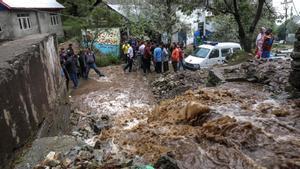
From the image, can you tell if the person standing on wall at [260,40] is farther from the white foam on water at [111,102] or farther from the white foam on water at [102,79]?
the white foam on water at [102,79]

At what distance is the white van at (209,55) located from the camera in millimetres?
15451

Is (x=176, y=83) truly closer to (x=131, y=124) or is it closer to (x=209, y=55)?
(x=209, y=55)

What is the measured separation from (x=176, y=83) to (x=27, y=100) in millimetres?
7027

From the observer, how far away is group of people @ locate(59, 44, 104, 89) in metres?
12.9

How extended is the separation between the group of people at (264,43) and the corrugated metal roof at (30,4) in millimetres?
13775

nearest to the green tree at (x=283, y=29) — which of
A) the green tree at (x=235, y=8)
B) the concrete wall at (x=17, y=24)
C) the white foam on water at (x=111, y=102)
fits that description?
the green tree at (x=235, y=8)

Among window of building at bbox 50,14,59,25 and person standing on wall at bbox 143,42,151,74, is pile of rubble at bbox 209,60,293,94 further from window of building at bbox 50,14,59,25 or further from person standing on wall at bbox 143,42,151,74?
window of building at bbox 50,14,59,25

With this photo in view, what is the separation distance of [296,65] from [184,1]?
1052 centimetres

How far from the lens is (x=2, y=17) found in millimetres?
18391

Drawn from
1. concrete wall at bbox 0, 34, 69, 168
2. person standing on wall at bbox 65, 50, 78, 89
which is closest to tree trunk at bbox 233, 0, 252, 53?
person standing on wall at bbox 65, 50, 78, 89

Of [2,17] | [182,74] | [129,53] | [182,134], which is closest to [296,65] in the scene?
[182,134]

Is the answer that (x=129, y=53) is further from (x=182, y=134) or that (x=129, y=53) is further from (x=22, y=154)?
(x=22, y=154)

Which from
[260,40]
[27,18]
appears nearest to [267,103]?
[260,40]

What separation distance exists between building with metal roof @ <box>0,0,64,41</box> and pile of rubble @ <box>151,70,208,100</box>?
8.84m
